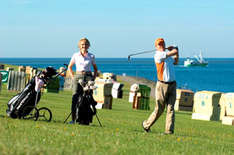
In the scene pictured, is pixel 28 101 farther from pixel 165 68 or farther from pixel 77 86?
pixel 165 68

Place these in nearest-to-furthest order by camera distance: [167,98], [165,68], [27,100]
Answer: [165,68] < [167,98] < [27,100]

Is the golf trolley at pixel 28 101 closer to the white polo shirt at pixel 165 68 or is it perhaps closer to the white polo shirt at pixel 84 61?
the white polo shirt at pixel 84 61

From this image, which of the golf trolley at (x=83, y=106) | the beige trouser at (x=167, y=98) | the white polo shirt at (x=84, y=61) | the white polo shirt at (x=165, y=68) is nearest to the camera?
the white polo shirt at (x=165, y=68)

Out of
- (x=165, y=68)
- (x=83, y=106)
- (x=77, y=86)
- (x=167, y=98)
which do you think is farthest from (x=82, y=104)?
(x=165, y=68)

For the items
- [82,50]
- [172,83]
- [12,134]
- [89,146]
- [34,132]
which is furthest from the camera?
[82,50]

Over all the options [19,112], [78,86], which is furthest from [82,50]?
[19,112]

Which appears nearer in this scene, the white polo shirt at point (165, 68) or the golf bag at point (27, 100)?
the white polo shirt at point (165, 68)

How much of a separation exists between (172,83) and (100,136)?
250cm

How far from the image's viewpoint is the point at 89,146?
9758mm

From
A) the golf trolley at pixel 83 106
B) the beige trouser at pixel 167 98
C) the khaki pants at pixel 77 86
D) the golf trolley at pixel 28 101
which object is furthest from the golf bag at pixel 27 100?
the beige trouser at pixel 167 98

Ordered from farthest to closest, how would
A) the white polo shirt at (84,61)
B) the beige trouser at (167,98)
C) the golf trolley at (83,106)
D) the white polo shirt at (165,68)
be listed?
the golf trolley at (83,106) → the white polo shirt at (84,61) → the beige trouser at (167,98) → the white polo shirt at (165,68)

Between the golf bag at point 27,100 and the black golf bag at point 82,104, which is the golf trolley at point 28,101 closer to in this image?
the golf bag at point 27,100

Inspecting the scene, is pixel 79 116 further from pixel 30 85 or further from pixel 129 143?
pixel 129 143

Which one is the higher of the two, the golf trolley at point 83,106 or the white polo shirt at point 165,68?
the white polo shirt at point 165,68
